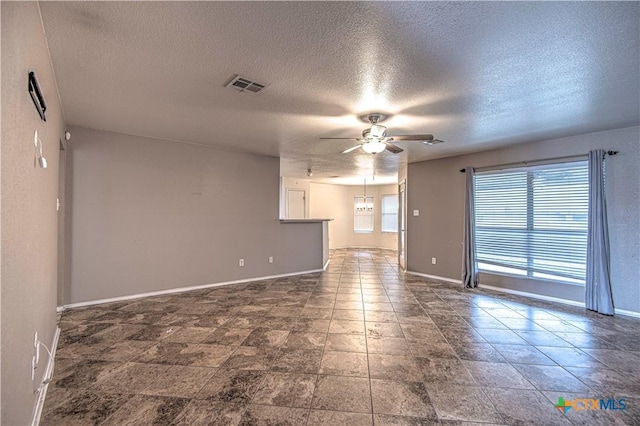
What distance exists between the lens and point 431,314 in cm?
361

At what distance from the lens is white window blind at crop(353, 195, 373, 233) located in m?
10.6

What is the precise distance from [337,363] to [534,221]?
3962 millimetres

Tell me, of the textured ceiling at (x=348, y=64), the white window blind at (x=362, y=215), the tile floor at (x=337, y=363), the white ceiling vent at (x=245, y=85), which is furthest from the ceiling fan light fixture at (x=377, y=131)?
the white window blind at (x=362, y=215)

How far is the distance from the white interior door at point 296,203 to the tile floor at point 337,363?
16.6 feet

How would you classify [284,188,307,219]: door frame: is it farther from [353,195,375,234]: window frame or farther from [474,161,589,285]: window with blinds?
[474,161,589,285]: window with blinds

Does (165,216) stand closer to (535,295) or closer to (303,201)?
(303,201)

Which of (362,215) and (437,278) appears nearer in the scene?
(437,278)

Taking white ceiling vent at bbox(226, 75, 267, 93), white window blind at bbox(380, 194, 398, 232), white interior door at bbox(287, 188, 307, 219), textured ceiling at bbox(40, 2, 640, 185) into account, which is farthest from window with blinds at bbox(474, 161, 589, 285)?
white interior door at bbox(287, 188, 307, 219)

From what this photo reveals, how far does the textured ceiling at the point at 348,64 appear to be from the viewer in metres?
1.63

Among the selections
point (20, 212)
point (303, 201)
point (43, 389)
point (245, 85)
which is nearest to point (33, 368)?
point (43, 389)

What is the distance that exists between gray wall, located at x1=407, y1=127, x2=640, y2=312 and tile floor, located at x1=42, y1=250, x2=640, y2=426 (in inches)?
28.4

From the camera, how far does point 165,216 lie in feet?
14.6

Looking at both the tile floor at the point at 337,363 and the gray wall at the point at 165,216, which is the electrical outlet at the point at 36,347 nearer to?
the tile floor at the point at 337,363

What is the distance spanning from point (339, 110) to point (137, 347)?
303 cm
